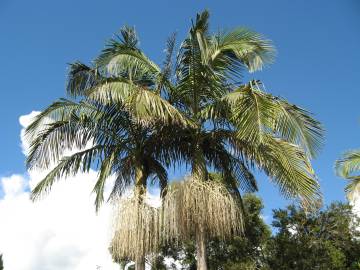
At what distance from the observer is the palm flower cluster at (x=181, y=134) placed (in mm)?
8914

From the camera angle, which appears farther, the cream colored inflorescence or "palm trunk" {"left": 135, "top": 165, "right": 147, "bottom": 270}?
"palm trunk" {"left": 135, "top": 165, "right": 147, "bottom": 270}

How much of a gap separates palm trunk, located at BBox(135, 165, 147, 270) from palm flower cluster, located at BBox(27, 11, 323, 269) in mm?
22

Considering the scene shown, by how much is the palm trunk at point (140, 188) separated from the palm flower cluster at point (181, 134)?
0.07ft

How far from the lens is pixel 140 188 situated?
10.1 meters

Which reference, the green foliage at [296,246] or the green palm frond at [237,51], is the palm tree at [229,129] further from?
the green foliage at [296,246]

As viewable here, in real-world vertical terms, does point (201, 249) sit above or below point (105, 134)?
below

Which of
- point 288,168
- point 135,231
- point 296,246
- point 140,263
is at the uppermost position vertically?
point 296,246

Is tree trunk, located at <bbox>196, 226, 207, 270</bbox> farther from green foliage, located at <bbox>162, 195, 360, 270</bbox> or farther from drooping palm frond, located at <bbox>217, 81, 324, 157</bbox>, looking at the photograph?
green foliage, located at <bbox>162, 195, 360, 270</bbox>

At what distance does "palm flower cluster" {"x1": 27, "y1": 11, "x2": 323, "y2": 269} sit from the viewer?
891 centimetres

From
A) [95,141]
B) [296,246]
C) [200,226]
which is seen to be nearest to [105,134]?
[95,141]

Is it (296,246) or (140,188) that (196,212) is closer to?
(140,188)

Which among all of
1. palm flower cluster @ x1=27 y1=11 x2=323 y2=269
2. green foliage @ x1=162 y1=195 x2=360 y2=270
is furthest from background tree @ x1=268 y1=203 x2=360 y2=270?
palm flower cluster @ x1=27 y1=11 x2=323 y2=269

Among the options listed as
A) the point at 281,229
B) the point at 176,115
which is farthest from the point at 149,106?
the point at 281,229

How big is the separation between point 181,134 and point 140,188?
1432 millimetres
